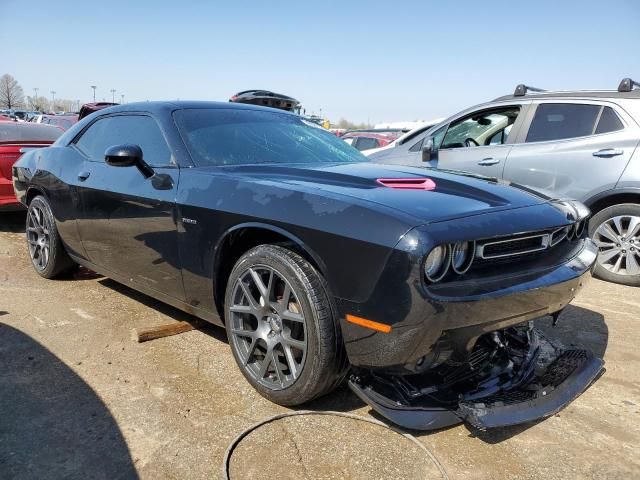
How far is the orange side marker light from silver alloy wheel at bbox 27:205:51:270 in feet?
10.4

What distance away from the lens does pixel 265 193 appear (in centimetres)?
250

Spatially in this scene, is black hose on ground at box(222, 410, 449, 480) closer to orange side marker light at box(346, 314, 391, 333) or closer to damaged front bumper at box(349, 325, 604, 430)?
damaged front bumper at box(349, 325, 604, 430)

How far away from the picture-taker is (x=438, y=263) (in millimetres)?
2041

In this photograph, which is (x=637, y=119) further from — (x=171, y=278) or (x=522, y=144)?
(x=171, y=278)

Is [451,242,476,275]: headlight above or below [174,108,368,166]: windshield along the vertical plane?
below

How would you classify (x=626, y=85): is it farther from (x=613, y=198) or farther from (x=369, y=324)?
(x=369, y=324)

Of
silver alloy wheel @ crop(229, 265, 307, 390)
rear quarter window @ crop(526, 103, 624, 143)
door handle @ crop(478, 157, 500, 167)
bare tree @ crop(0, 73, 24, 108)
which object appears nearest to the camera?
silver alloy wheel @ crop(229, 265, 307, 390)

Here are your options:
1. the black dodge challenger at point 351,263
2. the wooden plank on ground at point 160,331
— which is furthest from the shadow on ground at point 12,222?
the wooden plank on ground at point 160,331

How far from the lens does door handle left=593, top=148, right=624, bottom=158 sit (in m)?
4.67

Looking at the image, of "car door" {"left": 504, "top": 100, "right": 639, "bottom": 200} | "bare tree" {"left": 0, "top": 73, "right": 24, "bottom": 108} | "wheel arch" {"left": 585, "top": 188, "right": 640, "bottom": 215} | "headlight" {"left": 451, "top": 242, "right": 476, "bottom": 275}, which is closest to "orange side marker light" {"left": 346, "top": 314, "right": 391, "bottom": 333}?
"headlight" {"left": 451, "top": 242, "right": 476, "bottom": 275}

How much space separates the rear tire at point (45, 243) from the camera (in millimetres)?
4230

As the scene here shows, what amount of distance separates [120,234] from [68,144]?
127 cm

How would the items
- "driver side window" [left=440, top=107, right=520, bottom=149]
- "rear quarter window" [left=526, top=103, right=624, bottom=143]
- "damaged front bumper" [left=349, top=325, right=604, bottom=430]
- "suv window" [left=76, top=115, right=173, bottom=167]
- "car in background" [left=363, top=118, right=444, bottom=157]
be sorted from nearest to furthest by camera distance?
1. "damaged front bumper" [left=349, top=325, right=604, bottom=430]
2. "suv window" [left=76, top=115, right=173, bottom=167]
3. "rear quarter window" [left=526, top=103, right=624, bottom=143]
4. "driver side window" [left=440, top=107, right=520, bottom=149]
5. "car in background" [left=363, top=118, right=444, bottom=157]

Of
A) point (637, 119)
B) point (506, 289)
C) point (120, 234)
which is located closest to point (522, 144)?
point (637, 119)
